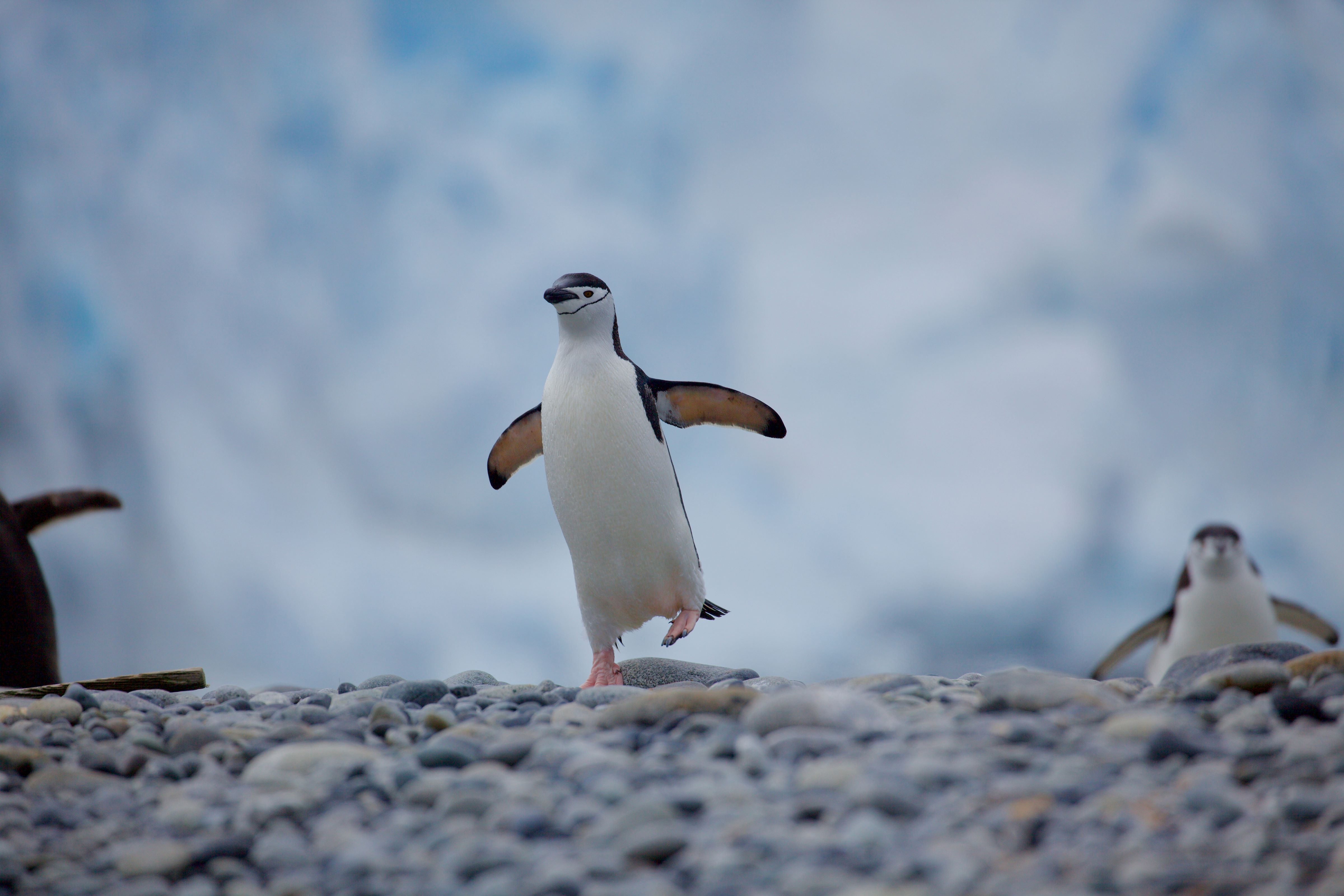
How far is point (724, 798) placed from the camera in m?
2.20

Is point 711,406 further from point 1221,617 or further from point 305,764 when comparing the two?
point 1221,617

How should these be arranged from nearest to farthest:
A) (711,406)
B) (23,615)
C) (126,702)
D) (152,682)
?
(126,702) < (152,682) < (711,406) < (23,615)

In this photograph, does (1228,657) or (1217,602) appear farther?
(1217,602)

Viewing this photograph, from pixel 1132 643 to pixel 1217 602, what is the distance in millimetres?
1602

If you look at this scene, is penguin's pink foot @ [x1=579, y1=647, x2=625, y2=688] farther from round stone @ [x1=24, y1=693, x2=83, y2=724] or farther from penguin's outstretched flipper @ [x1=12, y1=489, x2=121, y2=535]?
penguin's outstretched flipper @ [x1=12, y1=489, x2=121, y2=535]

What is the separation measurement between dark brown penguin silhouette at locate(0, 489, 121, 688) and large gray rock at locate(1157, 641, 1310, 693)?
20.2 ft

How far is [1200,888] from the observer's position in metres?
1.75

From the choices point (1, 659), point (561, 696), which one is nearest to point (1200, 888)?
point (561, 696)

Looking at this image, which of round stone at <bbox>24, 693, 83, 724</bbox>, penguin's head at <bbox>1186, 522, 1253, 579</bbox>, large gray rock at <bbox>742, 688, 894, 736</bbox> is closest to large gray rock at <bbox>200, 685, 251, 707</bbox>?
round stone at <bbox>24, 693, 83, 724</bbox>

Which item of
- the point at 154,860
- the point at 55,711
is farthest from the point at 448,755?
the point at 55,711

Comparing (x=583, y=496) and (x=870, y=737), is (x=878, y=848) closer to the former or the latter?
(x=870, y=737)

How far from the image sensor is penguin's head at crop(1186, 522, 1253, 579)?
871 centimetres

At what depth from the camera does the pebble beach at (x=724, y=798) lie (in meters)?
1.89

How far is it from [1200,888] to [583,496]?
3701mm
